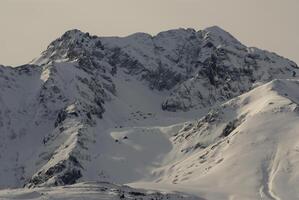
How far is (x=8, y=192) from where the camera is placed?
434 ft

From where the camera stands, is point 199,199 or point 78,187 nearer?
point 78,187

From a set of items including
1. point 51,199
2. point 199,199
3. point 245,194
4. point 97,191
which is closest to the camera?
point 51,199

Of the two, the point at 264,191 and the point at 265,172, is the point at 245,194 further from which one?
the point at 265,172

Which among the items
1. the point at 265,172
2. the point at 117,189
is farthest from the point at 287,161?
the point at 117,189

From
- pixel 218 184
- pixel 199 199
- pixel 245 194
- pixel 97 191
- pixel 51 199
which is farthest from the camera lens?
pixel 218 184

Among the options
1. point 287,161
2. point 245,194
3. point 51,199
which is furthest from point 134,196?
point 287,161

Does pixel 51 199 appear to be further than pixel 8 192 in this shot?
No

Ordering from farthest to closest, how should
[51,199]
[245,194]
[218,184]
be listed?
[218,184] < [245,194] < [51,199]

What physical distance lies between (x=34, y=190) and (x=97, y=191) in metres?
11.3

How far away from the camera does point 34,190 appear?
5221 inches

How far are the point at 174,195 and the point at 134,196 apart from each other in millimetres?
11692

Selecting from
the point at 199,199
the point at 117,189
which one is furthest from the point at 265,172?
the point at 117,189

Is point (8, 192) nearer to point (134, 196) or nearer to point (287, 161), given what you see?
point (134, 196)

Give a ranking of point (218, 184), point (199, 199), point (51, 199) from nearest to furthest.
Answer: point (51, 199) → point (199, 199) → point (218, 184)
